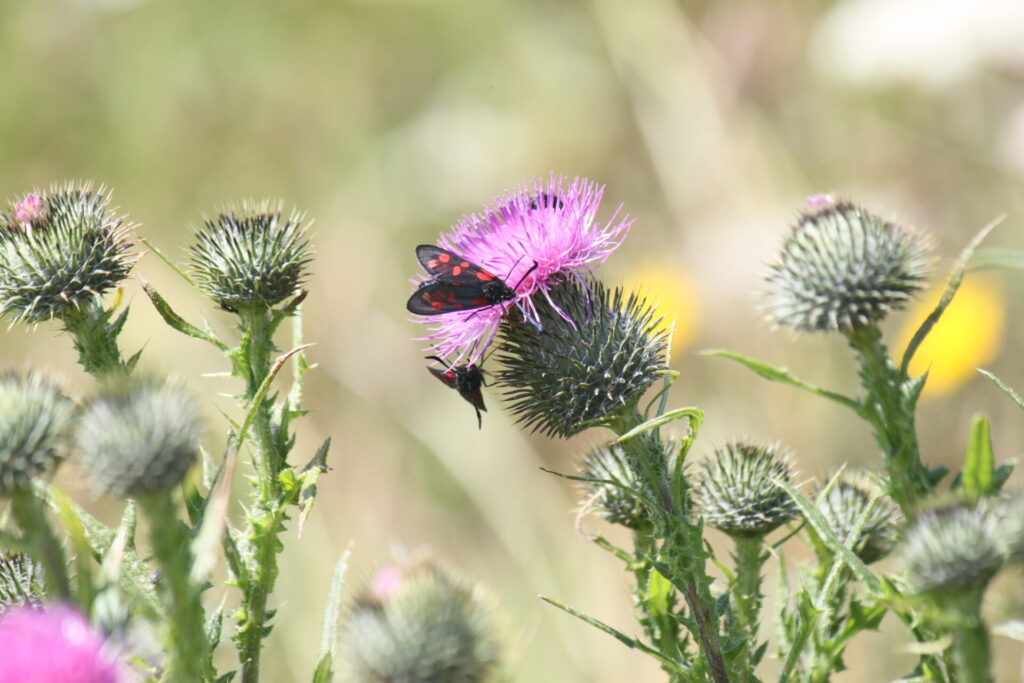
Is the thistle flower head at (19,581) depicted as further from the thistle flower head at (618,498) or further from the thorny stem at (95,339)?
the thistle flower head at (618,498)

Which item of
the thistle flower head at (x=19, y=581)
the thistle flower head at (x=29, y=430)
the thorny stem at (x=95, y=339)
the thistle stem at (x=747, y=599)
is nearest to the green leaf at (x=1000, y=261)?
the thistle stem at (x=747, y=599)

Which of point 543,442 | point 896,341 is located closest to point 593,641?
point 543,442

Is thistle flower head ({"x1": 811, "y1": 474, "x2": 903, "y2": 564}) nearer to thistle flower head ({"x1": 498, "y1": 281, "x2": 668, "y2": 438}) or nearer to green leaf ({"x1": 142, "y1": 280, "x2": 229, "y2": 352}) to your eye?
thistle flower head ({"x1": 498, "y1": 281, "x2": 668, "y2": 438})

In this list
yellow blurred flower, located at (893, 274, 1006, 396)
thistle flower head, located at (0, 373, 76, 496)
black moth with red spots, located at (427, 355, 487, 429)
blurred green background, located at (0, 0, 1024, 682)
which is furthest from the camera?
blurred green background, located at (0, 0, 1024, 682)

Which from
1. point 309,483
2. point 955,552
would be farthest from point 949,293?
point 309,483

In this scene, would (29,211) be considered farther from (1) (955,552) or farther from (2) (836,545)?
(1) (955,552)

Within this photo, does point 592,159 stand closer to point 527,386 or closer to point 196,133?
point 196,133

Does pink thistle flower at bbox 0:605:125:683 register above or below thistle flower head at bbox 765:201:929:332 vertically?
below

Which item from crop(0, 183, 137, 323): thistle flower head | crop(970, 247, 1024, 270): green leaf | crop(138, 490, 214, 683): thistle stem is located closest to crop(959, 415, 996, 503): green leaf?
crop(970, 247, 1024, 270): green leaf
